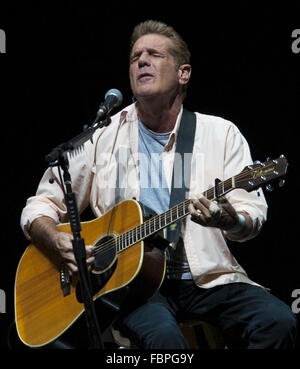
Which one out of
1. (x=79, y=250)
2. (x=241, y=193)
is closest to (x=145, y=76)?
(x=241, y=193)

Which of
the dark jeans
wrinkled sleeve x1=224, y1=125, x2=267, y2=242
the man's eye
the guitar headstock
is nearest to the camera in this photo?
the guitar headstock

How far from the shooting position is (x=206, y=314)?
2.72 metres

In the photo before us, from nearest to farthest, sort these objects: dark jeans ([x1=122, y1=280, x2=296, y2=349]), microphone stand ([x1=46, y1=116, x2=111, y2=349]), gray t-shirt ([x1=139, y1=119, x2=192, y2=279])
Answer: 1. microphone stand ([x1=46, y1=116, x2=111, y2=349])
2. dark jeans ([x1=122, y1=280, x2=296, y2=349])
3. gray t-shirt ([x1=139, y1=119, x2=192, y2=279])

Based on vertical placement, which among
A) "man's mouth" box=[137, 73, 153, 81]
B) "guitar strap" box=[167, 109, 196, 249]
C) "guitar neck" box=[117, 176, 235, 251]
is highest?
"man's mouth" box=[137, 73, 153, 81]

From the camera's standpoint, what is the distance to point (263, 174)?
7.90ft

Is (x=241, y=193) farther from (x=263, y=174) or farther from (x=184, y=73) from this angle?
(x=184, y=73)

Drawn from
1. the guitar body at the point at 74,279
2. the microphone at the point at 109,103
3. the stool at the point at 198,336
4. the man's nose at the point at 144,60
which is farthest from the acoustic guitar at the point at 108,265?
the man's nose at the point at 144,60

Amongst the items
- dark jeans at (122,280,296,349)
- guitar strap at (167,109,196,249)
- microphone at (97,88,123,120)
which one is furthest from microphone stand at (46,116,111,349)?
guitar strap at (167,109,196,249)

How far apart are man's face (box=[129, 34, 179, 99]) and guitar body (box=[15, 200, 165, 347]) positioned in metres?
0.70

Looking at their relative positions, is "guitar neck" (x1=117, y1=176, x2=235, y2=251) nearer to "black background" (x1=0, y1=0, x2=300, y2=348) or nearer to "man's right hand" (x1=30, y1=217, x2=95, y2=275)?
"man's right hand" (x1=30, y1=217, x2=95, y2=275)

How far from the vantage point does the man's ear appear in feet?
10.7

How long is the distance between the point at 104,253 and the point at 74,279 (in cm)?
21

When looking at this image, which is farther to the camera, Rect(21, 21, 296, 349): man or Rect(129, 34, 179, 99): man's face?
Rect(129, 34, 179, 99): man's face

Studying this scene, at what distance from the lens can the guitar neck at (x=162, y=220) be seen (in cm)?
252
